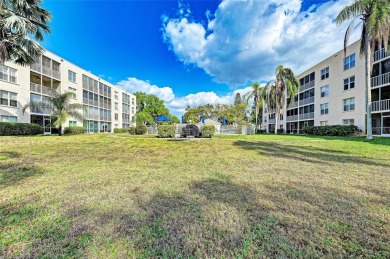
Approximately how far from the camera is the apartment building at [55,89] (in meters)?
19.5

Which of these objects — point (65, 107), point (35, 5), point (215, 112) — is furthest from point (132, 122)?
point (35, 5)

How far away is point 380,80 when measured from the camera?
62.2 feet

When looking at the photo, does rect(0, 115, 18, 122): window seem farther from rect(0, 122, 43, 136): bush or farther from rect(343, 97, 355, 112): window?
rect(343, 97, 355, 112): window

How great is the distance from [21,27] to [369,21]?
24146mm

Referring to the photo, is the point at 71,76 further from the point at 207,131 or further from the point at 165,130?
the point at 207,131

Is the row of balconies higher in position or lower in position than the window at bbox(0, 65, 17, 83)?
higher

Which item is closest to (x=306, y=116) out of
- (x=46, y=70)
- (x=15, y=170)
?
(x=15, y=170)

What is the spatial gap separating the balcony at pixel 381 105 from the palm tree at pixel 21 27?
3103 centimetres

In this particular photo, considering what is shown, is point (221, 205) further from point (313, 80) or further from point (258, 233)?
point (313, 80)

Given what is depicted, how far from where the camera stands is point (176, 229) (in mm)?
2473

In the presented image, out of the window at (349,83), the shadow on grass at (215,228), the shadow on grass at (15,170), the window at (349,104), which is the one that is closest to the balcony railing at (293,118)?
the window at (349,104)

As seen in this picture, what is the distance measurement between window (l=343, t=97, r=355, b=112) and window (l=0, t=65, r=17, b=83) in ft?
127

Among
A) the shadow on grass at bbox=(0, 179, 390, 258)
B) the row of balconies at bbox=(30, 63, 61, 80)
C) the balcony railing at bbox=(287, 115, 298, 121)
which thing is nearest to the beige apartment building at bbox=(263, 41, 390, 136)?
the balcony railing at bbox=(287, 115, 298, 121)

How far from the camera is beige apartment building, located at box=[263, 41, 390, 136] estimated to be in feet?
63.4
